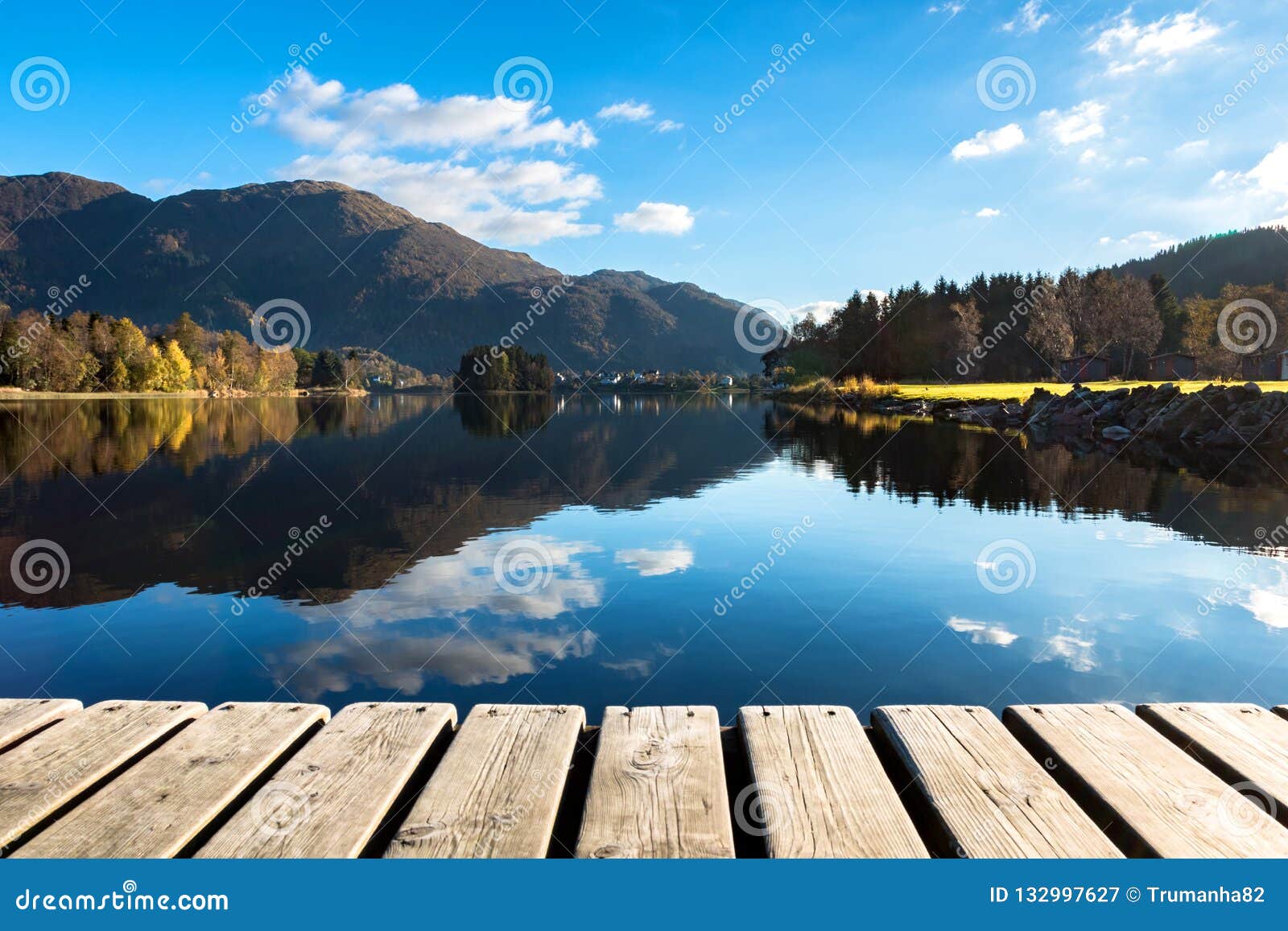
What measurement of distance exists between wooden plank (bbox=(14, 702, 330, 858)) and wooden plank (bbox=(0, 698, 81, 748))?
2.57 ft

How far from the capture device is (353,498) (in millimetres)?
18328

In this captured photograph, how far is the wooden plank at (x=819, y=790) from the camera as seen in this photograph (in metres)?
2.71

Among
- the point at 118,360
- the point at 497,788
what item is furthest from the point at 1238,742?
the point at 118,360

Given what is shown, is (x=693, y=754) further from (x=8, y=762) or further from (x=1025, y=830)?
(x=8, y=762)

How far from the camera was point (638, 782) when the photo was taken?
3098 millimetres

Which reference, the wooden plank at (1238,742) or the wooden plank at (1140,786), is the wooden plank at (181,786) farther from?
the wooden plank at (1238,742)

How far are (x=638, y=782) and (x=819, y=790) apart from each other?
2.39 ft

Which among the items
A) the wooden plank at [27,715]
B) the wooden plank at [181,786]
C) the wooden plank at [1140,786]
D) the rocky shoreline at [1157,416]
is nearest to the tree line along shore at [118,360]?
the rocky shoreline at [1157,416]

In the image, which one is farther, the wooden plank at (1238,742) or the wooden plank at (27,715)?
the wooden plank at (27,715)

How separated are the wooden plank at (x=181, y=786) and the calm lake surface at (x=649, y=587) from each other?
291 centimetres

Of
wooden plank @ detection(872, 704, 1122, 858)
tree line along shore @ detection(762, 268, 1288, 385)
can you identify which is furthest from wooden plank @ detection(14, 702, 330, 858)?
tree line along shore @ detection(762, 268, 1288, 385)

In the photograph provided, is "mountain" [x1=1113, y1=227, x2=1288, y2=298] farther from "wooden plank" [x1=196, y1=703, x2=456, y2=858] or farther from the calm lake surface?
"wooden plank" [x1=196, y1=703, x2=456, y2=858]
